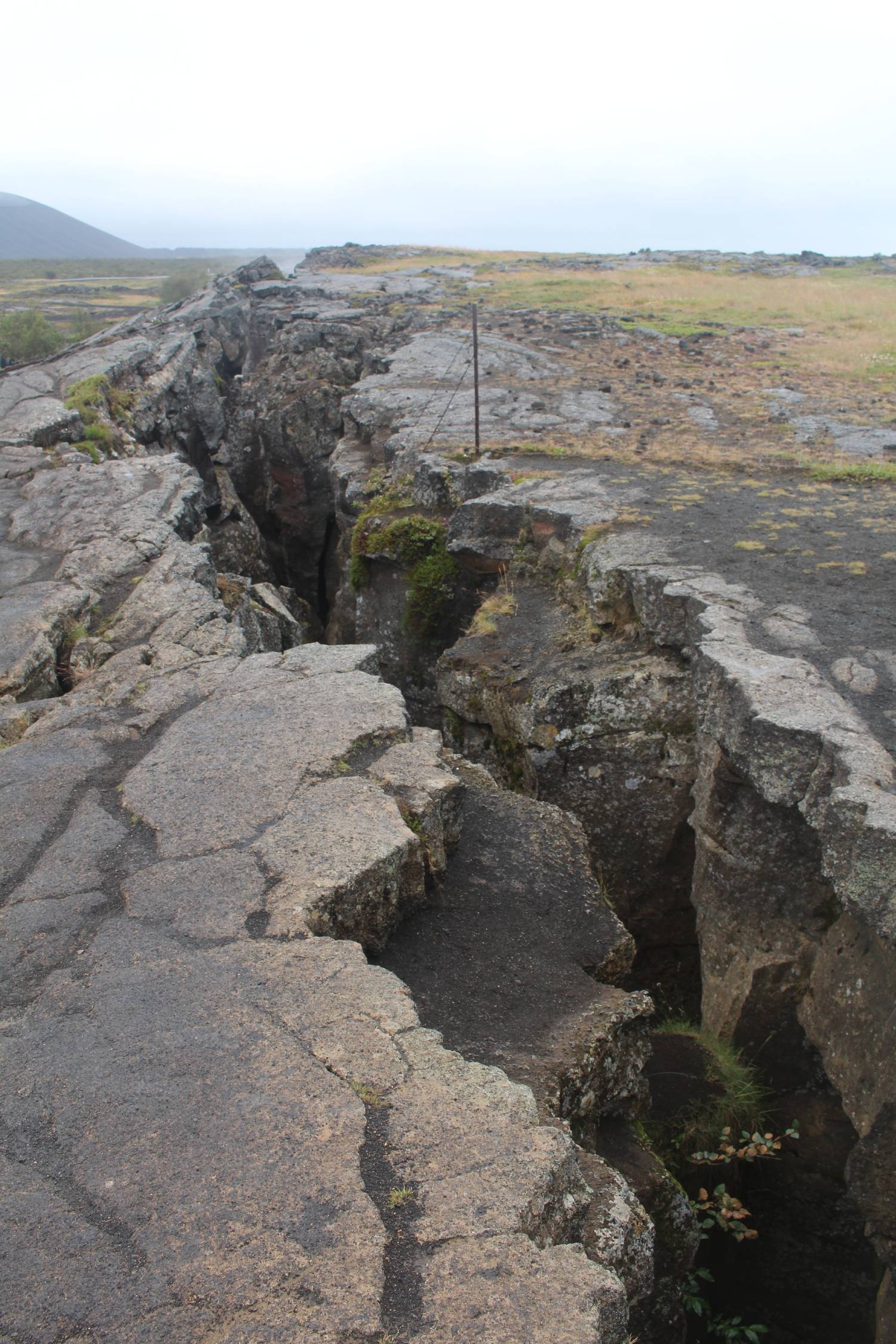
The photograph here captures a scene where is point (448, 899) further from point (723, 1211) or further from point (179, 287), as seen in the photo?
point (179, 287)

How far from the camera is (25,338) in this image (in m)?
27.0

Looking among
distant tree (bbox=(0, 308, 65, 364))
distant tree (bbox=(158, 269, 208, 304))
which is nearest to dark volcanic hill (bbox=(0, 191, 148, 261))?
distant tree (bbox=(158, 269, 208, 304))

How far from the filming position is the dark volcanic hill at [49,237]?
152 m

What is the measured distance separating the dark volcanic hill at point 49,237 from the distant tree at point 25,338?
5092 inches

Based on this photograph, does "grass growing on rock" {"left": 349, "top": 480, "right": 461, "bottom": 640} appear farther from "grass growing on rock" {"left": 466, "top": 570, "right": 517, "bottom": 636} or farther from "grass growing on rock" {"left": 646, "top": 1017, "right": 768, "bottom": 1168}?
"grass growing on rock" {"left": 646, "top": 1017, "right": 768, "bottom": 1168}

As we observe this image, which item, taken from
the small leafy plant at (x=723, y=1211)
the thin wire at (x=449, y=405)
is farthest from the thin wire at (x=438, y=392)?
the small leafy plant at (x=723, y=1211)

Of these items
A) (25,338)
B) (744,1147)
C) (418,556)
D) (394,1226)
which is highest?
(25,338)

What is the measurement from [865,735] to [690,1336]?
3096mm

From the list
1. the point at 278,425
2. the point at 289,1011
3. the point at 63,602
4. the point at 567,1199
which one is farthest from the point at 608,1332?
the point at 278,425

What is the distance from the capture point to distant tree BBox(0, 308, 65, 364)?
26.8 meters

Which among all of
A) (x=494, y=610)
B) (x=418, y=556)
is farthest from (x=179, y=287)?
(x=494, y=610)

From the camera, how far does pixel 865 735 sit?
13.5ft

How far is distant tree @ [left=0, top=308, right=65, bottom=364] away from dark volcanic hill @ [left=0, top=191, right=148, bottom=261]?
12934cm

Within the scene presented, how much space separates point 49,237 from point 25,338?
168 metres
